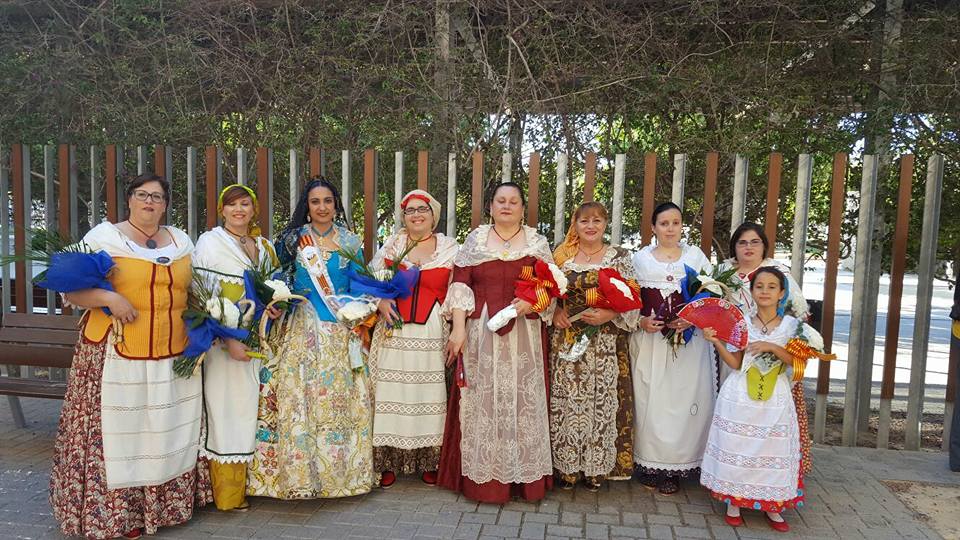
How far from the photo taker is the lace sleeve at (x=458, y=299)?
11.6ft

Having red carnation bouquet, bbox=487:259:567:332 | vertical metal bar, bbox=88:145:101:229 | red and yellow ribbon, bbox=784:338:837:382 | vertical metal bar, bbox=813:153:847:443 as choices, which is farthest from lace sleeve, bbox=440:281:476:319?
vertical metal bar, bbox=88:145:101:229

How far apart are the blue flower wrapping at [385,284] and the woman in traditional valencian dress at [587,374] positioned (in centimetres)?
86

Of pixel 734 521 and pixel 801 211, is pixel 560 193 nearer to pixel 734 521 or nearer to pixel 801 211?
pixel 801 211

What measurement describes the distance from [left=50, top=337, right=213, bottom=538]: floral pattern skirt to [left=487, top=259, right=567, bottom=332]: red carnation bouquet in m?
1.93

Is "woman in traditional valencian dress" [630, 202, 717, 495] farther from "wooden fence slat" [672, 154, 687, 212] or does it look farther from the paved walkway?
"wooden fence slat" [672, 154, 687, 212]

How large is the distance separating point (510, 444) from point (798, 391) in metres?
1.69

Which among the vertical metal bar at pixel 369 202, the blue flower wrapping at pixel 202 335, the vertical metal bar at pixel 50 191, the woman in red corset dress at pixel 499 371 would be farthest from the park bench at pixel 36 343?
the woman in red corset dress at pixel 499 371

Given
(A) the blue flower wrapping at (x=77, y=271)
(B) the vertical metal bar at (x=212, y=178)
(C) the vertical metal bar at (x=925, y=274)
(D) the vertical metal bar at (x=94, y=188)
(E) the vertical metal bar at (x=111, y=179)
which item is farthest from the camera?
(D) the vertical metal bar at (x=94, y=188)

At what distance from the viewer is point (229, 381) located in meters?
3.33

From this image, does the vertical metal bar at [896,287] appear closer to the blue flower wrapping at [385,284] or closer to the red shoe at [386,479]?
the blue flower wrapping at [385,284]

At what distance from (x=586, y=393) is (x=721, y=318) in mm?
849

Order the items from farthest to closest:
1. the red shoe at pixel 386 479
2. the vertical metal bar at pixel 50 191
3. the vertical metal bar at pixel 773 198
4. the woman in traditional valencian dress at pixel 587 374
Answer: the vertical metal bar at pixel 50 191 → the vertical metal bar at pixel 773 198 → the red shoe at pixel 386 479 → the woman in traditional valencian dress at pixel 587 374

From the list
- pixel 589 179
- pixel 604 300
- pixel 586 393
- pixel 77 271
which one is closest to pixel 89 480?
pixel 77 271

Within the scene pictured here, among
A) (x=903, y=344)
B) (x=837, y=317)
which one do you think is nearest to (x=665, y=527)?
(x=903, y=344)
